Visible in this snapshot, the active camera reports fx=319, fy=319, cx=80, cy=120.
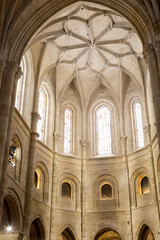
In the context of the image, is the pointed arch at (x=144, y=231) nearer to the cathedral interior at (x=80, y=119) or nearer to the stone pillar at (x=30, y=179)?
the cathedral interior at (x=80, y=119)

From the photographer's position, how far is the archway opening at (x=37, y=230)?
20.2m

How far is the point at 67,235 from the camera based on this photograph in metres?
22.5

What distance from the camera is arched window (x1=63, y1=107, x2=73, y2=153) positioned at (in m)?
24.9

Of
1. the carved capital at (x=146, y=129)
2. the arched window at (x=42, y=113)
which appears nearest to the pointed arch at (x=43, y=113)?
the arched window at (x=42, y=113)

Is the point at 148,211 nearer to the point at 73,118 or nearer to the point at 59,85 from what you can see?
the point at 73,118

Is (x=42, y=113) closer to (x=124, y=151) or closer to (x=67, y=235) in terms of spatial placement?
(x=124, y=151)

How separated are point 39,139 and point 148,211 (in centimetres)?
892

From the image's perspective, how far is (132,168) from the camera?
898 inches

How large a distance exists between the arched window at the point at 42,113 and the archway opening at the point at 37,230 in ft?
19.0

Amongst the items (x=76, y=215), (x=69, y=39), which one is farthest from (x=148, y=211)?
(x=69, y=39)

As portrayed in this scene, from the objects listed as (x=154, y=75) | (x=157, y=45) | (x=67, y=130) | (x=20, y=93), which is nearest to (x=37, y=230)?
(x=67, y=130)

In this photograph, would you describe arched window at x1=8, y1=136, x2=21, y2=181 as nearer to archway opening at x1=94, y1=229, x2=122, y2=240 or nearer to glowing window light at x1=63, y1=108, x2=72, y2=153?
glowing window light at x1=63, y1=108, x2=72, y2=153

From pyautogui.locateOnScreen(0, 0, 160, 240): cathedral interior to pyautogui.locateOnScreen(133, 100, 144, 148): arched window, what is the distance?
3.3 inches

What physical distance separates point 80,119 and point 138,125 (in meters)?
4.76
